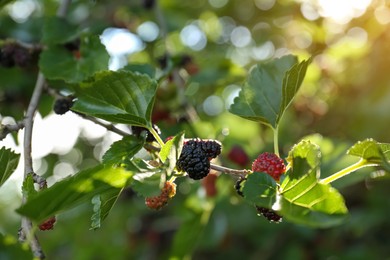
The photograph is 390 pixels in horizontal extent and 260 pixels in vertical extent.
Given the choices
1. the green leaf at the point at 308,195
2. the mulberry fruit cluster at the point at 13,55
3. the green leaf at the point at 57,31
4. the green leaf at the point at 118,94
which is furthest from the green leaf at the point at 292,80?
the mulberry fruit cluster at the point at 13,55

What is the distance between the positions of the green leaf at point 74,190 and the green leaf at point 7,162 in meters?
0.21

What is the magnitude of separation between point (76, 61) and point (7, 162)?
365 millimetres

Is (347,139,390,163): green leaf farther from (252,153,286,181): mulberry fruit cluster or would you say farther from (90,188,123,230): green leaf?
(90,188,123,230): green leaf

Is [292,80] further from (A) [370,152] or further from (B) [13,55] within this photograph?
(B) [13,55]

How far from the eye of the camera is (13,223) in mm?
3068

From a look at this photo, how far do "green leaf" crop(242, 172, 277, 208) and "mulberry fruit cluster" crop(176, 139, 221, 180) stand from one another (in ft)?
0.26

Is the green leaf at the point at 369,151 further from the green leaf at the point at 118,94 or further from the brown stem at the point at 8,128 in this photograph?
the brown stem at the point at 8,128

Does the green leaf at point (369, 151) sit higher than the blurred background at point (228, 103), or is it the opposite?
the green leaf at point (369, 151)

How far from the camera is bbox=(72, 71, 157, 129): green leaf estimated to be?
0.93 m

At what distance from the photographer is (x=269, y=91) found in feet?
3.35

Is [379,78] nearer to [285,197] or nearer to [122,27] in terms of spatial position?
[122,27]

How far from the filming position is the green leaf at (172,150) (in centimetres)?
79

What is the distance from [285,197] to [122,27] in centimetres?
132

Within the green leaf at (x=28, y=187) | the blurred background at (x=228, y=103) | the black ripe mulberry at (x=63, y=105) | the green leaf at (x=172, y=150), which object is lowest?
the blurred background at (x=228, y=103)
